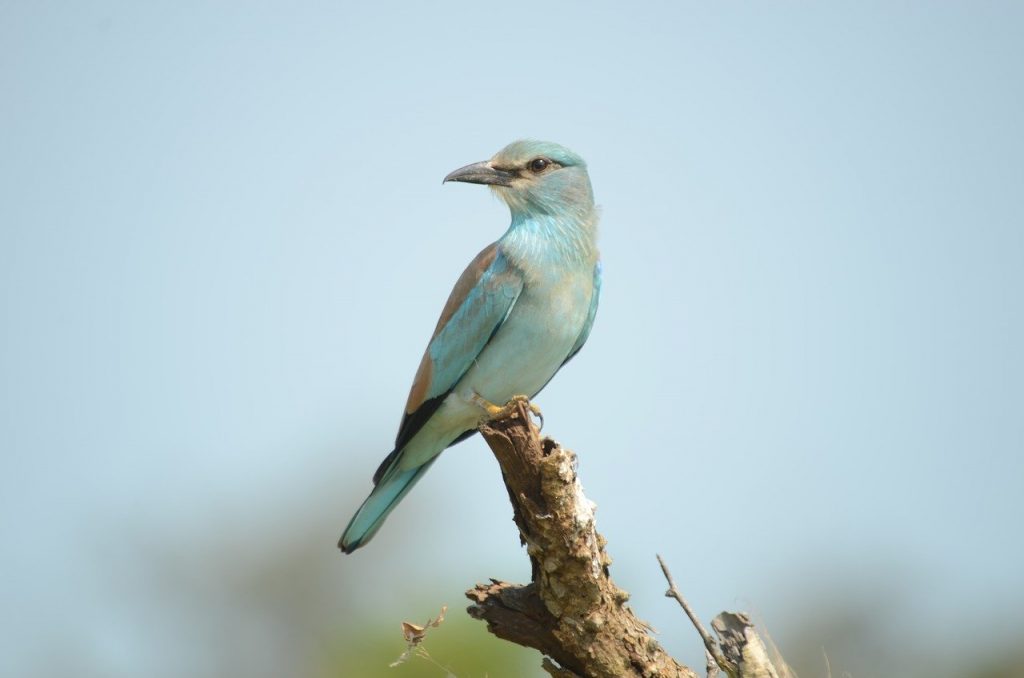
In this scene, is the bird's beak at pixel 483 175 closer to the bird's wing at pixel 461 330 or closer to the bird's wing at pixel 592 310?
the bird's wing at pixel 461 330

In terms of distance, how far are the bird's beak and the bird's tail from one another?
159 centimetres

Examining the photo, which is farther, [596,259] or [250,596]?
[250,596]

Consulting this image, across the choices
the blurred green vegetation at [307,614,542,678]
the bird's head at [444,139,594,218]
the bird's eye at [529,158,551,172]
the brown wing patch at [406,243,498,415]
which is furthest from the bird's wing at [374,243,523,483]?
the blurred green vegetation at [307,614,542,678]

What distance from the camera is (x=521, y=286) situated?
229 inches

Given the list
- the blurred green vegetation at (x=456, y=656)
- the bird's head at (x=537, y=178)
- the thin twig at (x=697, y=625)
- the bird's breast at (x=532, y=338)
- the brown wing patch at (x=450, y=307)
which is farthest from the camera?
the blurred green vegetation at (x=456, y=656)

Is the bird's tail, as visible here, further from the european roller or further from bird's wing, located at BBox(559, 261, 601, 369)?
bird's wing, located at BBox(559, 261, 601, 369)

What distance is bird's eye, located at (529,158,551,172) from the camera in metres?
6.25

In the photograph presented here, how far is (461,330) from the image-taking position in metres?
5.96

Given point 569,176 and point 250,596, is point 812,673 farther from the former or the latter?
point 250,596

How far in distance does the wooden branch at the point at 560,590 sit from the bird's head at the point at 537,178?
82.2 inches

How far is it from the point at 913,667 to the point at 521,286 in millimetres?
3723

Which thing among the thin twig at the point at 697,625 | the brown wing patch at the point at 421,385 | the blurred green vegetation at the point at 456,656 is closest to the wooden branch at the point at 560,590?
the thin twig at the point at 697,625

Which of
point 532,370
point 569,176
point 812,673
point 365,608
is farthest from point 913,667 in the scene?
point 365,608

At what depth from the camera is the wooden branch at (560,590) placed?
165 inches
